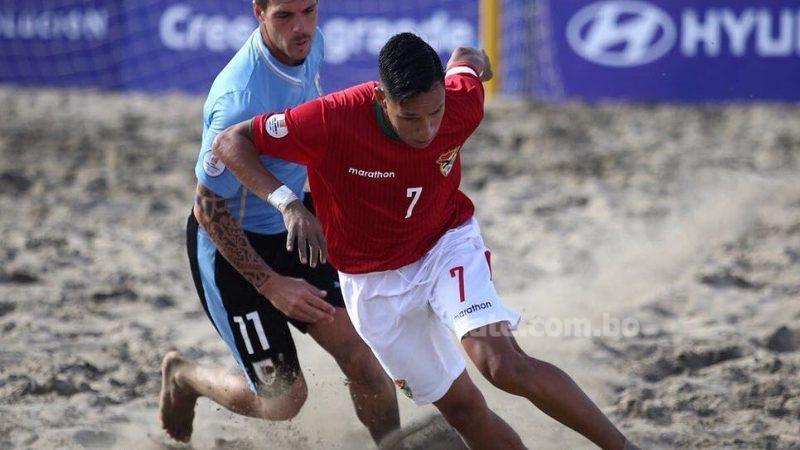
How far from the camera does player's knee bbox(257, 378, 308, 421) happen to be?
15.2 ft

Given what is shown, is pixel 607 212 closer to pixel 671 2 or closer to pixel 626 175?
pixel 626 175

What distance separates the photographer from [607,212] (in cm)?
865

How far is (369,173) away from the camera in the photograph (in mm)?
4070

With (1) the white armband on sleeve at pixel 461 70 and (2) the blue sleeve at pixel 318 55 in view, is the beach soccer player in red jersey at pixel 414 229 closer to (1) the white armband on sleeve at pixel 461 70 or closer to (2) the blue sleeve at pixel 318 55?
(1) the white armband on sleeve at pixel 461 70

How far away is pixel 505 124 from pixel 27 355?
255 inches

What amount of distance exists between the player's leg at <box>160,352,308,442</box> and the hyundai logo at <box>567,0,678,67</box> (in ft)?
26.0

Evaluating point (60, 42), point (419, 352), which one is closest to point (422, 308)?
point (419, 352)

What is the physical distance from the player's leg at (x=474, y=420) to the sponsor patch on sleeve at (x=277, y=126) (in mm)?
1120

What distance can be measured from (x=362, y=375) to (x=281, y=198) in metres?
1.06

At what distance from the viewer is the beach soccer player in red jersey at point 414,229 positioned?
12.7 feet

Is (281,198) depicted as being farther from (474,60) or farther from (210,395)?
(210,395)

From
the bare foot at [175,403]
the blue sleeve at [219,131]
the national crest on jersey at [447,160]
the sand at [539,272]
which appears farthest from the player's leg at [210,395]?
the national crest on jersey at [447,160]

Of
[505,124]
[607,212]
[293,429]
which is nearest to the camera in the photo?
[293,429]

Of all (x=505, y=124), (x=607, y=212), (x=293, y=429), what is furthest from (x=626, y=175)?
(x=293, y=429)
